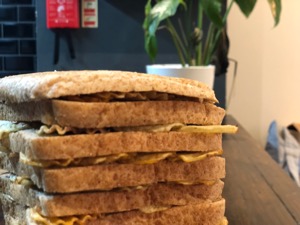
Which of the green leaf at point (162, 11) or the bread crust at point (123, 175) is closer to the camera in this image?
the bread crust at point (123, 175)

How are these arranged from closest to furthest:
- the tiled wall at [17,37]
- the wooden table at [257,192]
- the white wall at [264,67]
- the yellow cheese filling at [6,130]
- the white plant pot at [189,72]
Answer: the yellow cheese filling at [6,130]
the wooden table at [257,192]
the white plant pot at [189,72]
the tiled wall at [17,37]
the white wall at [264,67]

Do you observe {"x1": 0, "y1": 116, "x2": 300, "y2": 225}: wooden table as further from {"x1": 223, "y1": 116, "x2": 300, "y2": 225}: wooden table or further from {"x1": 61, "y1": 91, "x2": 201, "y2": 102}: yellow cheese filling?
{"x1": 61, "y1": 91, "x2": 201, "y2": 102}: yellow cheese filling

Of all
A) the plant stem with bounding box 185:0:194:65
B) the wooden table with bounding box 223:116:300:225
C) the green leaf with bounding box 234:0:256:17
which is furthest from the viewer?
the plant stem with bounding box 185:0:194:65

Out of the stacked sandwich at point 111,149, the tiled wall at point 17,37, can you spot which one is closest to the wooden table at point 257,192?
the stacked sandwich at point 111,149

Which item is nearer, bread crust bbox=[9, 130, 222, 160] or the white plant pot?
bread crust bbox=[9, 130, 222, 160]

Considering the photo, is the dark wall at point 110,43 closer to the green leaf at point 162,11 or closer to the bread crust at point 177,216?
the green leaf at point 162,11

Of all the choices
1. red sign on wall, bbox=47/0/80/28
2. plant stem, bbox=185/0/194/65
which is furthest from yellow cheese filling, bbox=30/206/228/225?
red sign on wall, bbox=47/0/80/28

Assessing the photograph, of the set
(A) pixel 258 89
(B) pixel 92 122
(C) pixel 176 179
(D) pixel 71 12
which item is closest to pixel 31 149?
(B) pixel 92 122
